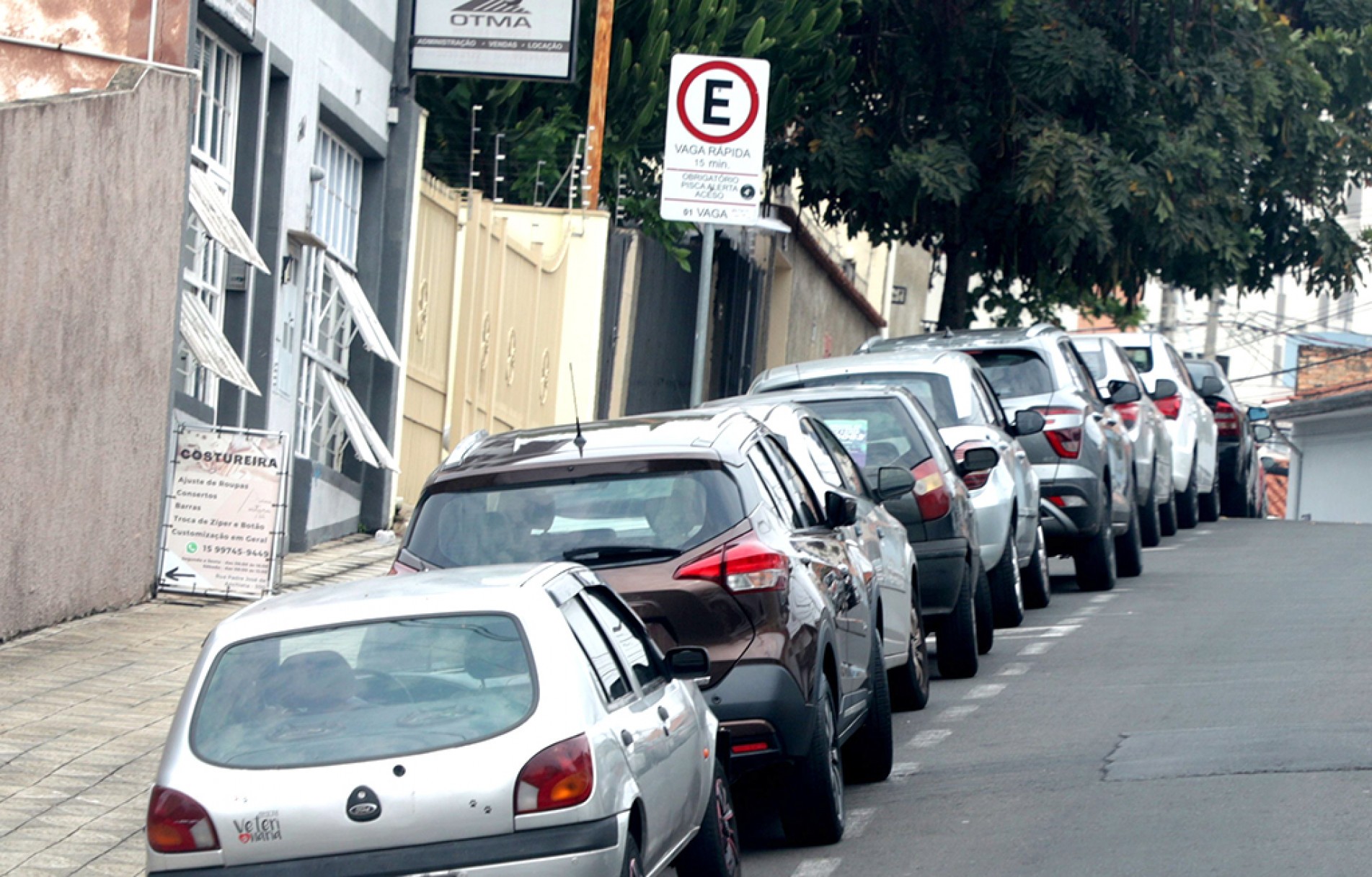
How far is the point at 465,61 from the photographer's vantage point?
60.8 ft

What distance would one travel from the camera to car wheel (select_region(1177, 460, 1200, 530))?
23.4m

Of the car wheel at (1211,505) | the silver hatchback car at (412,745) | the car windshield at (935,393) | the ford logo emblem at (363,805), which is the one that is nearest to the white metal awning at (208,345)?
the car windshield at (935,393)

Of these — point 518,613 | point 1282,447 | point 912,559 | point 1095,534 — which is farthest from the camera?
point 1282,447

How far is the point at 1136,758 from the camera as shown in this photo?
32.0 feet

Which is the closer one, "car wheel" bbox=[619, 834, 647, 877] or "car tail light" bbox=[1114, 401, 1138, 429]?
"car wheel" bbox=[619, 834, 647, 877]

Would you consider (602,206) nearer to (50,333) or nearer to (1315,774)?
(50,333)

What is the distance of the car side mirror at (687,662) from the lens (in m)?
7.24

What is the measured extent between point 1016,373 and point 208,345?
591cm

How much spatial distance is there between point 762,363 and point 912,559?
2286 cm

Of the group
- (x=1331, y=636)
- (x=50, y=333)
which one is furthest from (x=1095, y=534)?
(x=50, y=333)

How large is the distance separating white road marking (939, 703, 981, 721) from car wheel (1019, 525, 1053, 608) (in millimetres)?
3879

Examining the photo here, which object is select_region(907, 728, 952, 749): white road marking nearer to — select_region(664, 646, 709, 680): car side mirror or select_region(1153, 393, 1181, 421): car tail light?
select_region(664, 646, 709, 680): car side mirror

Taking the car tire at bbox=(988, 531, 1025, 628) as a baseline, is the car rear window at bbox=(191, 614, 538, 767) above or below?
above

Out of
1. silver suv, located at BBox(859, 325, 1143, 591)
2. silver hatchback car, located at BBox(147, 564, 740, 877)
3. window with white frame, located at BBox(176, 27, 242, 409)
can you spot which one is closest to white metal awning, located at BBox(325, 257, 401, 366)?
window with white frame, located at BBox(176, 27, 242, 409)
